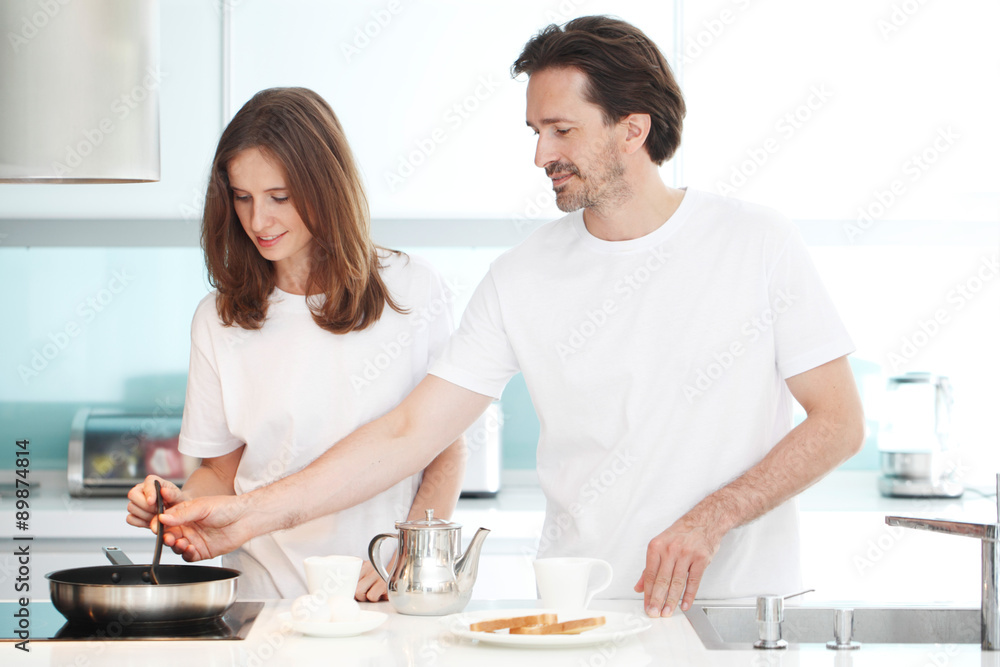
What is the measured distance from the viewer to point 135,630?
1.17m

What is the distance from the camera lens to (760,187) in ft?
8.72

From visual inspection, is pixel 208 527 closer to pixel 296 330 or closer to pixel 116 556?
pixel 116 556

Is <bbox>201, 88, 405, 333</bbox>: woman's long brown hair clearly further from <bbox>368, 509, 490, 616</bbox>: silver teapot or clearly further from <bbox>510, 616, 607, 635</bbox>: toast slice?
<bbox>510, 616, 607, 635</bbox>: toast slice

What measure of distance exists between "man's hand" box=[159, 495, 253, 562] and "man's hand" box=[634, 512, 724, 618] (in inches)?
21.0

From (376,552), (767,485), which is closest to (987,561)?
(767,485)

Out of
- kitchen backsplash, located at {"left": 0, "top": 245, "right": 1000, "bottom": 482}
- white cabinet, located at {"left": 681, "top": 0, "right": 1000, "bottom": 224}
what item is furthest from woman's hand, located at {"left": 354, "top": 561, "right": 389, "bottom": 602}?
kitchen backsplash, located at {"left": 0, "top": 245, "right": 1000, "bottom": 482}

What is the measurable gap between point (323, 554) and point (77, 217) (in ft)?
4.64

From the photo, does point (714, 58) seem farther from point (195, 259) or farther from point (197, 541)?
point (197, 541)

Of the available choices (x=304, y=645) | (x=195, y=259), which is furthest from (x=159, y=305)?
(x=304, y=645)

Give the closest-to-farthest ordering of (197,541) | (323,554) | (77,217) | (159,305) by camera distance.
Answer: (197,541)
(323,554)
(77,217)
(159,305)

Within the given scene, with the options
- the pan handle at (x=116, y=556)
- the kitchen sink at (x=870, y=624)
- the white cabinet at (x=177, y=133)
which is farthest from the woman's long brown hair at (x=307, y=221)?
the white cabinet at (x=177, y=133)

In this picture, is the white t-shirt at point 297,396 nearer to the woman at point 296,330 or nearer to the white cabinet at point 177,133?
the woman at point 296,330

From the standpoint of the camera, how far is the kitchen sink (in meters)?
1.28

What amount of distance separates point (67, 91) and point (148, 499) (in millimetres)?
577
